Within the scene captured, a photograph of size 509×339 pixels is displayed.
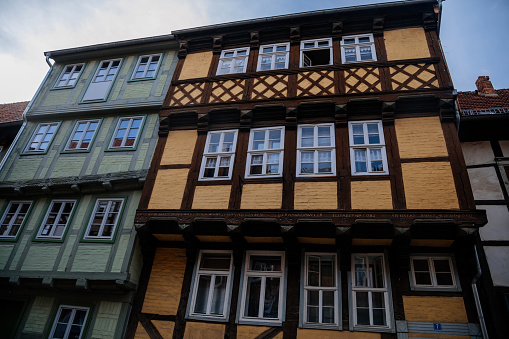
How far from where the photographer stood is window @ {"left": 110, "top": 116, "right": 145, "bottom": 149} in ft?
37.3

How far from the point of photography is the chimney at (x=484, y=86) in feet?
40.3

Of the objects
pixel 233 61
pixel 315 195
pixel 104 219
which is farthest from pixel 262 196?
pixel 233 61

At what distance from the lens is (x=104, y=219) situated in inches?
392

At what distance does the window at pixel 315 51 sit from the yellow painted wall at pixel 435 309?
7.61 metres

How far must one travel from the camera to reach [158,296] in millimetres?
8820

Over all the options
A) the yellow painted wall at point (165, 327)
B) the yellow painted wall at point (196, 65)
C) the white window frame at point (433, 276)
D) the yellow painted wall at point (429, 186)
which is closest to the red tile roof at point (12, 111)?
the yellow painted wall at point (196, 65)

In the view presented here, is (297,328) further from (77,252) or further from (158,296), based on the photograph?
(77,252)

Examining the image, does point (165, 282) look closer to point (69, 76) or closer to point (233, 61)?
point (233, 61)

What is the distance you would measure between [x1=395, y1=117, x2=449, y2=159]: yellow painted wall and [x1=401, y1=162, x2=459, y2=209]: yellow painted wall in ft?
1.09

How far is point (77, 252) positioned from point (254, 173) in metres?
5.50

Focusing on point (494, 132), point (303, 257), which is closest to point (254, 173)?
point (303, 257)

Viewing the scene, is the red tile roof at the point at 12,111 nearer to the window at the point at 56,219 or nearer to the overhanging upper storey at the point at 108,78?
the overhanging upper storey at the point at 108,78

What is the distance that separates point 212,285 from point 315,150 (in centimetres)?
454

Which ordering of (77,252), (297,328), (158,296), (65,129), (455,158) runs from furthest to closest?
(65,129) < (77,252) < (158,296) < (455,158) < (297,328)
